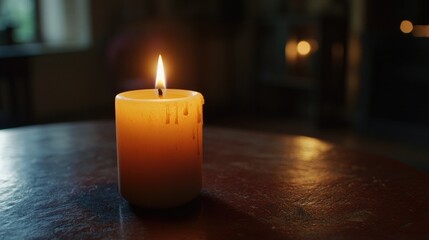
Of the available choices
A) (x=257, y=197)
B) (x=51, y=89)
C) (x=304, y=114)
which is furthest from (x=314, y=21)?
(x=257, y=197)

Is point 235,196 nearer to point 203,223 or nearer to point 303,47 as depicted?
point 203,223

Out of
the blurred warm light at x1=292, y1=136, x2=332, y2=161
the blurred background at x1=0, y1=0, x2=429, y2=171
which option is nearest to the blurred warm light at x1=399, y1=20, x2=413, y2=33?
the blurred background at x1=0, y1=0, x2=429, y2=171

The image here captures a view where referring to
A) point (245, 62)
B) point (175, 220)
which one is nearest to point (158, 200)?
point (175, 220)

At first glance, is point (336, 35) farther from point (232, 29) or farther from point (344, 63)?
point (232, 29)

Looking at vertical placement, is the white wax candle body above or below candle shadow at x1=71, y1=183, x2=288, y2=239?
above

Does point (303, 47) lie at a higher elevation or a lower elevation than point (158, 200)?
higher

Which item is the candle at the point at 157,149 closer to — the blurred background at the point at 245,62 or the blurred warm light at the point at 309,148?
the blurred warm light at the point at 309,148

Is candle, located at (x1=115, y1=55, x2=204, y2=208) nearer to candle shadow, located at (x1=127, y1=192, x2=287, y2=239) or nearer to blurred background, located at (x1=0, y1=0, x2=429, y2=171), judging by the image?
candle shadow, located at (x1=127, y1=192, x2=287, y2=239)
